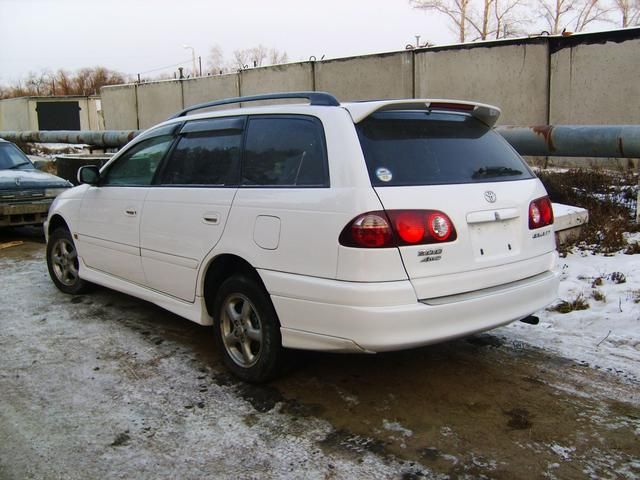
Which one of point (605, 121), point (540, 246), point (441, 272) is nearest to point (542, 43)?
point (605, 121)

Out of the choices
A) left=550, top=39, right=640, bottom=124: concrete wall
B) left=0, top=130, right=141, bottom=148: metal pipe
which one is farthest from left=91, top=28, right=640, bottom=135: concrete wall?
left=0, top=130, right=141, bottom=148: metal pipe

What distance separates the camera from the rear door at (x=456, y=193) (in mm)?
3334

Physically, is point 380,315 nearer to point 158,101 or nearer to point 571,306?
point 571,306

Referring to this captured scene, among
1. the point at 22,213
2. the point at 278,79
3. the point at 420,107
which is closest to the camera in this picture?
the point at 420,107

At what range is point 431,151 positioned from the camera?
3.65 meters

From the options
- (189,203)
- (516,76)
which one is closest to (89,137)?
(516,76)

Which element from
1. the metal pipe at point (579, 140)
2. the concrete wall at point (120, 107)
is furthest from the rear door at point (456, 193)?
the concrete wall at point (120, 107)

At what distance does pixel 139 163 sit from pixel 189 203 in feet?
3.51

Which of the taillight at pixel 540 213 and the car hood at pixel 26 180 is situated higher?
the car hood at pixel 26 180

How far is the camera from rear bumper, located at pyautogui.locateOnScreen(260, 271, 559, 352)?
3217 mm

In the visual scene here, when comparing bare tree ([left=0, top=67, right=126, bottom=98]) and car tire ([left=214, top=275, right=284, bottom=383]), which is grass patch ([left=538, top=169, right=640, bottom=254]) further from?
bare tree ([left=0, top=67, right=126, bottom=98])

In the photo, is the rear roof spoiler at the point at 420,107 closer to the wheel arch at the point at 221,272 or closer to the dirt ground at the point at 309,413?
the wheel arch at the point at 221,272

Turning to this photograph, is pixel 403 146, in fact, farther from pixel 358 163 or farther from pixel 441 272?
pixel 441 272

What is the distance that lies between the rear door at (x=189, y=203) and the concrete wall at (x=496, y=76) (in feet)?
34.2
